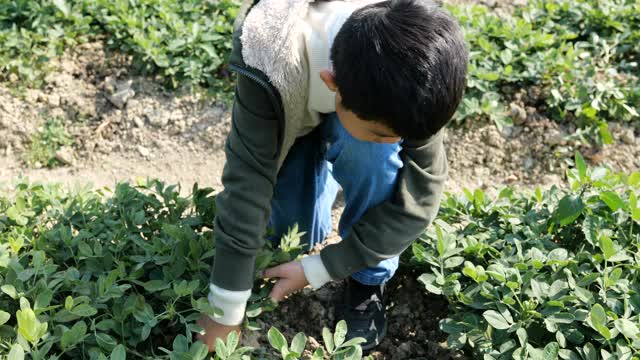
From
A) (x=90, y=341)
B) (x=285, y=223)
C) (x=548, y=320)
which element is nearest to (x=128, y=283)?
(x=90, y=341)

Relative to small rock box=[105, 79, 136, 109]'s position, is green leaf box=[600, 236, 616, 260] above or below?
above

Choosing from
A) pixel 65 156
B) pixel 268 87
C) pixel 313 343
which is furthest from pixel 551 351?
pixel 65 156

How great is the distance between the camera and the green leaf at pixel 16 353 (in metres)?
1.86

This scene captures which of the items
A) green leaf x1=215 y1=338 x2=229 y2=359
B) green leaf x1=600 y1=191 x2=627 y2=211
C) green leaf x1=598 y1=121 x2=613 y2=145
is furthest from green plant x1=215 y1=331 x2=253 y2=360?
green leaf x1=598 y1=121 x2=613 y2=145

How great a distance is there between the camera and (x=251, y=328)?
2195 mm

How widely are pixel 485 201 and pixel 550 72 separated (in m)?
1.19

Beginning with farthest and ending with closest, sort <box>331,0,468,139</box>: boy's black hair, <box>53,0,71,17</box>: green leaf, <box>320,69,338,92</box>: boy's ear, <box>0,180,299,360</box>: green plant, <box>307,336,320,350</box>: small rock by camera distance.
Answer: <box>53,0,71,17</box>: green leaf < <box>307,336,320,350</box>: small rock < <box>0,180,299,360</box>: green plant < <box>320,69,338,92</box>: boy's ear < <box>331,0,468,139</box>: boy's black hair

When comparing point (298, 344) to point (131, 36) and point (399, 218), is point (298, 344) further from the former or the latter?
point (131, 36)

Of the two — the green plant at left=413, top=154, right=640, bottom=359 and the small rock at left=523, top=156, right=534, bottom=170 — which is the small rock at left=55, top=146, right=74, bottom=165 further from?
the small rock at left=523, top=156, right=534, bottom=170

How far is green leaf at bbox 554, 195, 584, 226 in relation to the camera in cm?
250

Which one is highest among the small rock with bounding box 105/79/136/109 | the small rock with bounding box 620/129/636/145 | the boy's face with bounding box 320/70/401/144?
the boy's face with bounding box 320/70/401/144

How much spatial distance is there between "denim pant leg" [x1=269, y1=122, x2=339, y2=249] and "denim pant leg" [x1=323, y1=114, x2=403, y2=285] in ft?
0.61

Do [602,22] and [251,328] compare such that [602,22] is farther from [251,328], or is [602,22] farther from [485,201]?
[251,328]

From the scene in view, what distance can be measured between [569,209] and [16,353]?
1.73 meters
